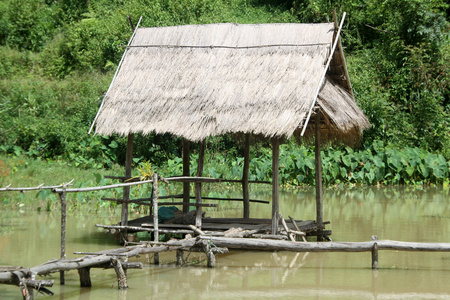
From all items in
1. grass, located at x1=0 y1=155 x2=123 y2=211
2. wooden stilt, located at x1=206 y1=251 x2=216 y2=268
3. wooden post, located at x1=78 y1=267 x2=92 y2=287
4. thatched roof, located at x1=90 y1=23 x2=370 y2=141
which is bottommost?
wooden post, located at x1=78 y1=267 x2=92 y2=287

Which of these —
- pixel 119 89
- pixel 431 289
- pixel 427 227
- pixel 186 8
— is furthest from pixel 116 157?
pixel 431 289

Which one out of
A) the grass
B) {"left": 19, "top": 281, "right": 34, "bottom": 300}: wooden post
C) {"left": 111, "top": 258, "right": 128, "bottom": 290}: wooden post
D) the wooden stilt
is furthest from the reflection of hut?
{"left": 19, "top": 281, "right": 34, "bottom": 300}: wooden post

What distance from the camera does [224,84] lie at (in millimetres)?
9594

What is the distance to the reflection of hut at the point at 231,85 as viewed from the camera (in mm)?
9023

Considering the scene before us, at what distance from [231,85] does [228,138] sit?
821cm

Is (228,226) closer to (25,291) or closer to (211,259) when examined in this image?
(211,259)

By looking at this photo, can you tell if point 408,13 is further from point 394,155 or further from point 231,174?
point 231,174

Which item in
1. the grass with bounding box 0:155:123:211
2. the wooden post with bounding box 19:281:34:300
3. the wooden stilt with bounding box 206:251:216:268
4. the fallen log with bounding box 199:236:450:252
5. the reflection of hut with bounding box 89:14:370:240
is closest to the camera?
the wooden post with bounding box 19:281:34:300

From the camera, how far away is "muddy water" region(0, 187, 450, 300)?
7.09m

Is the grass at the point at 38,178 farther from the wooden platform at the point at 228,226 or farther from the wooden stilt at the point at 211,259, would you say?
the wooden stilt at the point at 211,259

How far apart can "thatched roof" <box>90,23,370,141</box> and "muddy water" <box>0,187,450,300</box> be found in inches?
74.7

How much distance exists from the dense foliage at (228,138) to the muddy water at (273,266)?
145 inches

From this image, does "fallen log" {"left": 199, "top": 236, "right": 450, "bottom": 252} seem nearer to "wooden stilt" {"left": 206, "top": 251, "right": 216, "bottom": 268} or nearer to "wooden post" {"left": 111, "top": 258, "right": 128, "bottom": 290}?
"wooden stilt" {"left": 206, "top": 251, "right": 216, "bottom": 268}

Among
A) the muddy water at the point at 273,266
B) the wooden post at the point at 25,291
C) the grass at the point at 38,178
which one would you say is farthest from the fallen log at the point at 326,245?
the grass at the point at 38,178
